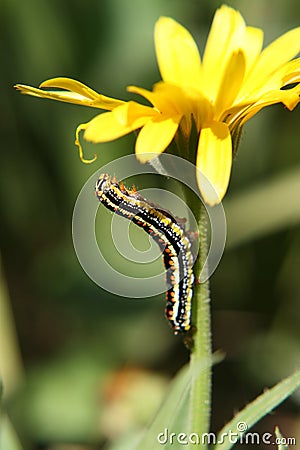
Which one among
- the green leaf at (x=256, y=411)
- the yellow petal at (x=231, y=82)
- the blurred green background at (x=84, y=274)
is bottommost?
the green leaf at (x=256, y=411)

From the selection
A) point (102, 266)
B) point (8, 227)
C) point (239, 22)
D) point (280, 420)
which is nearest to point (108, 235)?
point (102, 266)

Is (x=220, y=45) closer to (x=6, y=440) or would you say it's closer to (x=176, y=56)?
(x=176, y=56)

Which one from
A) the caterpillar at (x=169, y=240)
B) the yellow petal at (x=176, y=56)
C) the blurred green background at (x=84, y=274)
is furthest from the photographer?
the blurred green background at (x=84, y=274)

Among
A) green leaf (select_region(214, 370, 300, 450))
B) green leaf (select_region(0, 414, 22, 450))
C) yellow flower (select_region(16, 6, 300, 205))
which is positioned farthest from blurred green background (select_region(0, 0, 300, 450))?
yellow flower (select_region(16, 6, 300, 205))

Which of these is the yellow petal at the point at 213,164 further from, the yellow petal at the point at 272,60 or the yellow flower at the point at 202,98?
the yellow petal at the point at 272,60

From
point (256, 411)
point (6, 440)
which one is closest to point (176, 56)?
point (256, 411)

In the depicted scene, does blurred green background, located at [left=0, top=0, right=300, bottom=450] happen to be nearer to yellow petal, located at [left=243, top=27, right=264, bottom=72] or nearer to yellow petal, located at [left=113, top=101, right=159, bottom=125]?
yellow petal, located at [left=243, top=27, right=264, bottom=72]

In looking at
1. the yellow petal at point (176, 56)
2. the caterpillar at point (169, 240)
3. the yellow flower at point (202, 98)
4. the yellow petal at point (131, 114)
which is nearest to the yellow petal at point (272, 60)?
the yellow flower at point (202, 98)
